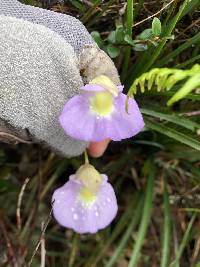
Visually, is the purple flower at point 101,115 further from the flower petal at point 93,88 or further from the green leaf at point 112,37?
the green leaf at point 112,37

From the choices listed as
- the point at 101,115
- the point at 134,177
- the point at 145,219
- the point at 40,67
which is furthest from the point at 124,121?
the point at 134,177

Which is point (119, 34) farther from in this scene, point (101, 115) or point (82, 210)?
point (82, 210)

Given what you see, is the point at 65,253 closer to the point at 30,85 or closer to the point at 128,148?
the point at 128,148

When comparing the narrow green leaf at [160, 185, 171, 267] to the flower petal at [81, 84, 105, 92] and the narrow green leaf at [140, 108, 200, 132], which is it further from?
the flower petal at [81, 84, 105, 92]

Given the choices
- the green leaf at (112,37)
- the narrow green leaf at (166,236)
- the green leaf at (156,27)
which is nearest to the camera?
the green leaf at (156,27)

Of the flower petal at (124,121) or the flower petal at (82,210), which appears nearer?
the flower petal at (124,121)

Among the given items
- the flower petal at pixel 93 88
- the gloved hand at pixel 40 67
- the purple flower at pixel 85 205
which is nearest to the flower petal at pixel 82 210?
the purple flower at pixel 85 205

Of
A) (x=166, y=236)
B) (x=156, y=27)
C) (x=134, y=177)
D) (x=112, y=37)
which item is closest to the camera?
(x=156, y=27)
